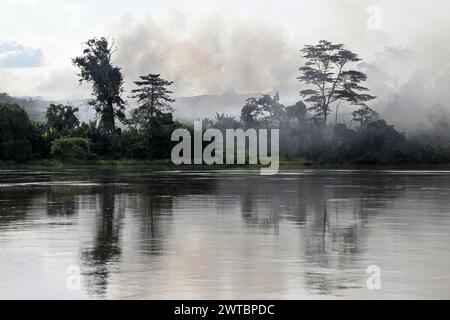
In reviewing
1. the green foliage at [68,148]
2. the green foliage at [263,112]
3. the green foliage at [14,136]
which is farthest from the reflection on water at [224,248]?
the green foliage at [263,112]

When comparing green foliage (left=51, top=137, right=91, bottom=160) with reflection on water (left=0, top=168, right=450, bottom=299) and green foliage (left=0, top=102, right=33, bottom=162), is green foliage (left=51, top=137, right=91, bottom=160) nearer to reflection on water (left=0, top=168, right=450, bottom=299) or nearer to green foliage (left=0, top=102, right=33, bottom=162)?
green foliage (left=0, top=102, right=33, bottom=162)

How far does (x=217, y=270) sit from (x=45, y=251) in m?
3.66

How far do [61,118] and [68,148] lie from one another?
495 inches

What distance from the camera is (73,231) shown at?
16.7 metres

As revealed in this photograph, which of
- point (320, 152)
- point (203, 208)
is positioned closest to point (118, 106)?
point (320, 152)

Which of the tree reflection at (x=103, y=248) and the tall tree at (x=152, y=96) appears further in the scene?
the tall tree at (x=152, y=96)

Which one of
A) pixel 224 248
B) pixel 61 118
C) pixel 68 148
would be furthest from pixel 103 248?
pixel 61 118

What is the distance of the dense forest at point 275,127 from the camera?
89.2 meters

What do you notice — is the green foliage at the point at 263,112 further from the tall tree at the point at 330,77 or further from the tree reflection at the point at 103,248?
the tree reflection at the point at 103,248

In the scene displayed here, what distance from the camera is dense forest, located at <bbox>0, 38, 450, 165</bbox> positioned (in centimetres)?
8919

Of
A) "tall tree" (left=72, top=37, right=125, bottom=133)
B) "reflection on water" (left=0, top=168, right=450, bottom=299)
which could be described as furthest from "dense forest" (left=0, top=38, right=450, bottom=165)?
"reflection on water" (left=0, top=168, right=450, bottom=299)

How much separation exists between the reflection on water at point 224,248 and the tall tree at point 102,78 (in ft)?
254

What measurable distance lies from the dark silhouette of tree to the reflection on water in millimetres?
74746
